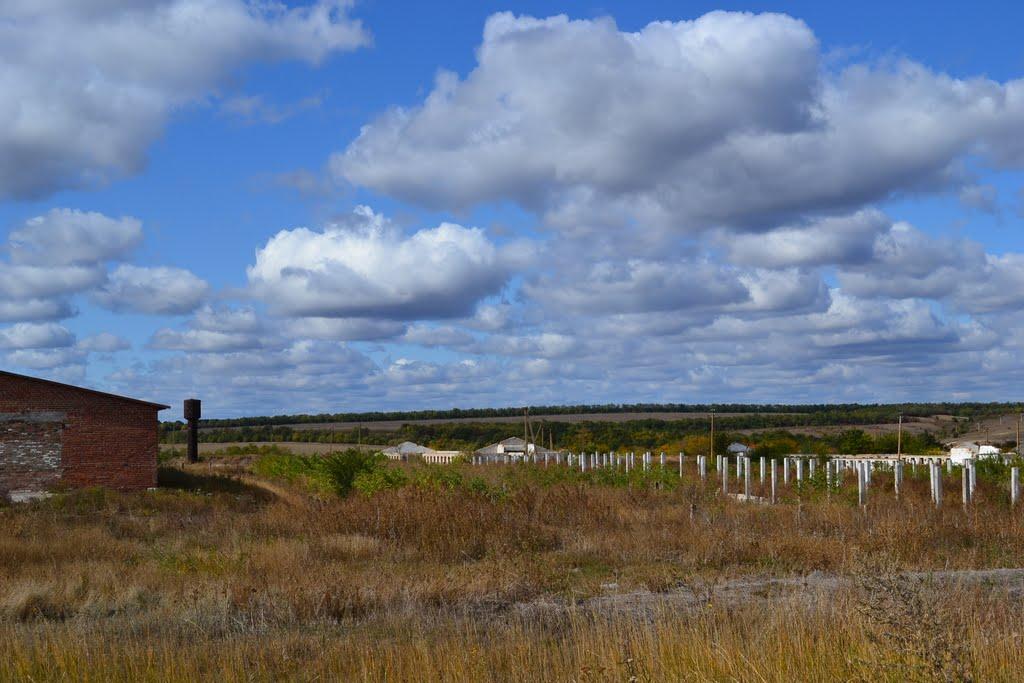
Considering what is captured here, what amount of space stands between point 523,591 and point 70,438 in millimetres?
27583

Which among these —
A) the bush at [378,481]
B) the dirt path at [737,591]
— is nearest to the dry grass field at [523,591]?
the dirt path at [737,591]

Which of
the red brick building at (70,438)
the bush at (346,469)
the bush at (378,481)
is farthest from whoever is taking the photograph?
the red brick building at (70,438)

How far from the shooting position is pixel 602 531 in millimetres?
16531

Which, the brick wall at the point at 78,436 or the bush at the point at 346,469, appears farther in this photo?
the brick wall at the point at 78,436

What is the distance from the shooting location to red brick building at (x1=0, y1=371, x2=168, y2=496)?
33.2 m

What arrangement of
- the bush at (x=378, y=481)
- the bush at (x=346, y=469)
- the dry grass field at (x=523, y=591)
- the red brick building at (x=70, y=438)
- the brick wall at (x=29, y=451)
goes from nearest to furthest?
1. the dry grass field at (x=523, y=591)
2. the bush at (x=378, y=481)
3. the bush at (x=346, y=469)
4. the brick wall at (x=29, y=451)
5. the red brick building at (x=70, y=438)

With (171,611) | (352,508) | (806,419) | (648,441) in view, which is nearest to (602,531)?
(352,508)

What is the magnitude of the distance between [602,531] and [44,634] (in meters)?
9.86

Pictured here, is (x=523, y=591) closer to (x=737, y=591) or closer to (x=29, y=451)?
(x=737, y=591)

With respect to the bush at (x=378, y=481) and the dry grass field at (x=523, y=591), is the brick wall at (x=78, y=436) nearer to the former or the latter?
the bush at (x=378, y=481)

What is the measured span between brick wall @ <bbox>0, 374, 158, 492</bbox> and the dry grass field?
38.4 feet

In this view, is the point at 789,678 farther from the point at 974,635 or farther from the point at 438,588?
the point at 438,588

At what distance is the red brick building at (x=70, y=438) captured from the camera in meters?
33.2

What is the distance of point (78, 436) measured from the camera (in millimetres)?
34062
